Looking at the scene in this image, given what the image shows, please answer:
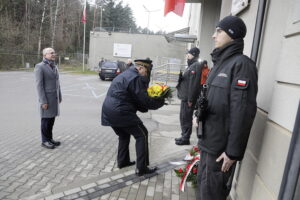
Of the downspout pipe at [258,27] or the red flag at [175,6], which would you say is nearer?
the downspout pipe at [258,27]

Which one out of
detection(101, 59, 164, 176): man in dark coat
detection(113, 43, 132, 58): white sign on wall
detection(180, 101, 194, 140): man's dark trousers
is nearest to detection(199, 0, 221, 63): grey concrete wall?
detection(180, 101, 194, 140): man's dark trousers

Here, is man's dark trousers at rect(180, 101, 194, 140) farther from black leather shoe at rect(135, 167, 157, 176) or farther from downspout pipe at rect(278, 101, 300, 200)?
downspout pipe at rect(278, 101, 300, 200)

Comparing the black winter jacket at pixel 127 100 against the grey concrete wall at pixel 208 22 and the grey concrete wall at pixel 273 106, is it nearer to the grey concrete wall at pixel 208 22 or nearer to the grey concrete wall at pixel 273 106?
the grey concrete wall at pixel 273 106

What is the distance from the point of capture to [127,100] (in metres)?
3.44

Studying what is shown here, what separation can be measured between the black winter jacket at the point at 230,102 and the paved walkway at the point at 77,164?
5.04 ft

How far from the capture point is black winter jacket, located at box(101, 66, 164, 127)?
3362 mm

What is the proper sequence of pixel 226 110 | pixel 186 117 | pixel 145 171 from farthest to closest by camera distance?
pixel 186 117, pixel 145 171, pixel 226 110

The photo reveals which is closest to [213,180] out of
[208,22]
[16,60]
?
[208,22]

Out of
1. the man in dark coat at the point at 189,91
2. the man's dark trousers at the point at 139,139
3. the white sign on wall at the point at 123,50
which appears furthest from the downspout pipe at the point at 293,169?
the white sign on wall at the point at 123,50

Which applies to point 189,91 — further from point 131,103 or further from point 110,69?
point 110,69

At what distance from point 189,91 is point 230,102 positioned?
2.77 metres

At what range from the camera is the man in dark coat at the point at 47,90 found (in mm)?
4367

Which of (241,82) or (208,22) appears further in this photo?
(208,22)

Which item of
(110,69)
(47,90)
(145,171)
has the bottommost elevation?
(145,171)
